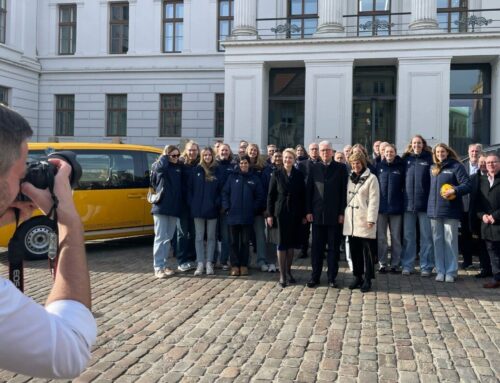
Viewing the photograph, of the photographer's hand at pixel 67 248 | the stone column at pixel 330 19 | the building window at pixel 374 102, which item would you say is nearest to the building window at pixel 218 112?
the stone column at pixel 330 19

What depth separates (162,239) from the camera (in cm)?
782

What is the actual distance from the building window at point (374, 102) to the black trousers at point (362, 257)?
591 inches

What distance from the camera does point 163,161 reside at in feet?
26.0

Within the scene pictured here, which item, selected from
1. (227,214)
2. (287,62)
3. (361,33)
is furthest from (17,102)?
(227,214)

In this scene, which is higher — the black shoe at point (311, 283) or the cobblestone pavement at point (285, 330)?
the black shoe at point (311, 283)

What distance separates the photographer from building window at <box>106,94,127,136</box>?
27781 mm

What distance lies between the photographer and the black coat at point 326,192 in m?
7.12

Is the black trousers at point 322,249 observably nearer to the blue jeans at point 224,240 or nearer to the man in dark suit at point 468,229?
the blue jeans at point 224,240

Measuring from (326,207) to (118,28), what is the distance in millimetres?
23964

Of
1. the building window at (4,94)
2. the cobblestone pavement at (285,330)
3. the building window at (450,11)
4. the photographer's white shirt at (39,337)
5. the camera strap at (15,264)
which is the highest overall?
the building window at (450,11)

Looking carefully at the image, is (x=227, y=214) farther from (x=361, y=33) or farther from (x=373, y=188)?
(x=361, y=33)

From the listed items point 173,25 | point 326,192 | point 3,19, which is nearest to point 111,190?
point 326,192

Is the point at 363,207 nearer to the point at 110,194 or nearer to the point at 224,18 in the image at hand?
the point at 110,194

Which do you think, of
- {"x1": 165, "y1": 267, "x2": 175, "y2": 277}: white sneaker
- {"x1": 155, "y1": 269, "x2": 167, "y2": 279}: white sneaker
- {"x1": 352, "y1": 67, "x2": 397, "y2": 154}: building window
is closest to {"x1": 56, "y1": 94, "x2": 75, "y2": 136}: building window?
{"x1": 352, "y1": 67, "x2": 397, "y2": 154}: building window
